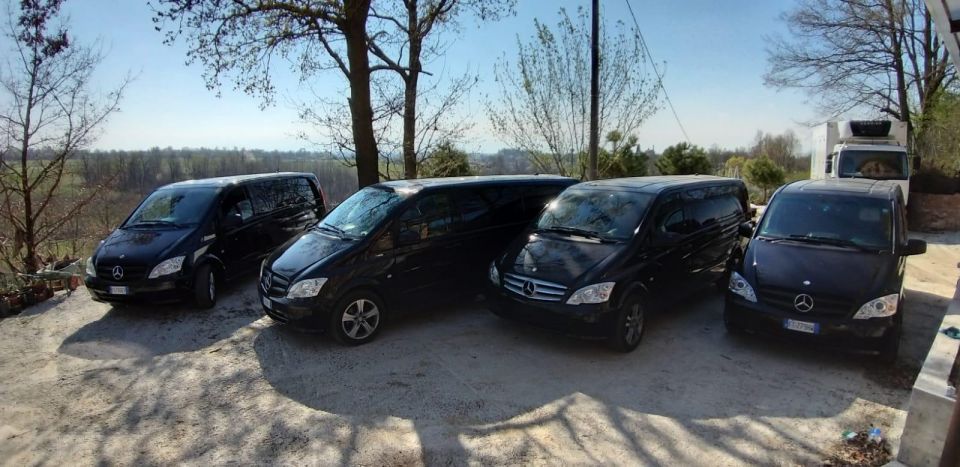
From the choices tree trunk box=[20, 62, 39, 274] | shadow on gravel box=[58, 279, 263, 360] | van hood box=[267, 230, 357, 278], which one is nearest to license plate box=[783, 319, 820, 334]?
van hood box=[267, 230, 357, 278]

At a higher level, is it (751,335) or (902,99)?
(902,99)

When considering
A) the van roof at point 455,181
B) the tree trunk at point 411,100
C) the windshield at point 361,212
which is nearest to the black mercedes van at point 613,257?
the van roof at point 455,181

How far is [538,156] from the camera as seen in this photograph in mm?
14109

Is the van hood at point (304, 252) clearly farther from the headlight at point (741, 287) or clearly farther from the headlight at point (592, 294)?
the headlight at point (741, 287)

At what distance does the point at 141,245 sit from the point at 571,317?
5650 mm

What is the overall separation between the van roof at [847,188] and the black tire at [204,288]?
24.6 feet

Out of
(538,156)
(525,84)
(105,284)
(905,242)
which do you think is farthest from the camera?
(538,156)

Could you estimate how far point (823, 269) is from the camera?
195 inches

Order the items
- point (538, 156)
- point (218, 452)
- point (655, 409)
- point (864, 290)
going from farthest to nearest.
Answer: point (538, 156) → point (864, 290) → point (655, 409) → point (218, 452)

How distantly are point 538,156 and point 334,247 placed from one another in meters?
9.27

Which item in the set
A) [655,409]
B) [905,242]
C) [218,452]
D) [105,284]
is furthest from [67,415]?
[905,242]

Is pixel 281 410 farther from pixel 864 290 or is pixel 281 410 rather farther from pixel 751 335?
pixel 864 290

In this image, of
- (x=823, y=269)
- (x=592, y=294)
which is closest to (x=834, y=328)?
(x=823, y=269)

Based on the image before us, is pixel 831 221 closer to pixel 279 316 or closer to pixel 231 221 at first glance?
pixel 279 316
